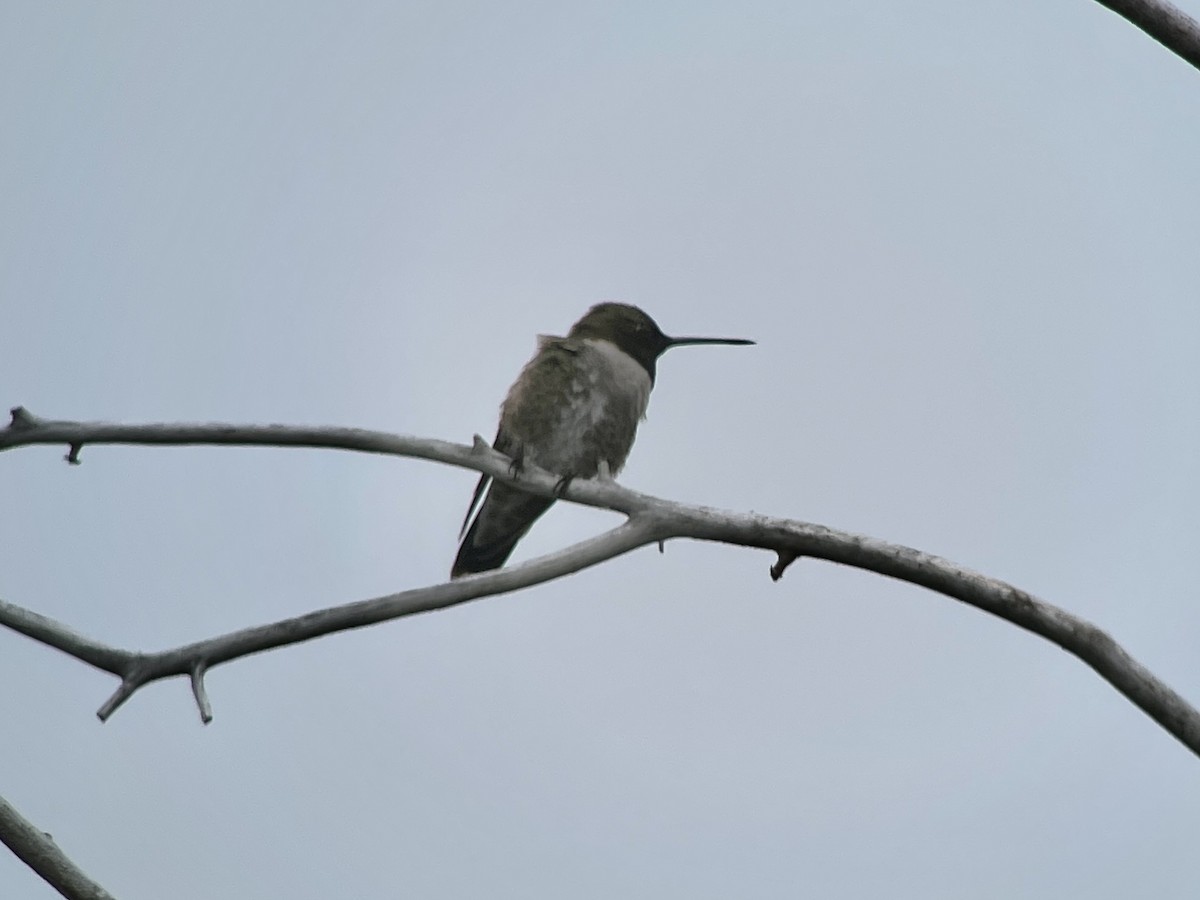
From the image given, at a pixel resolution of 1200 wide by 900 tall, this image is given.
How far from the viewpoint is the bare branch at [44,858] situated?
367 cm

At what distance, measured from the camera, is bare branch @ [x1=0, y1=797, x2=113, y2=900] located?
3.67 metres

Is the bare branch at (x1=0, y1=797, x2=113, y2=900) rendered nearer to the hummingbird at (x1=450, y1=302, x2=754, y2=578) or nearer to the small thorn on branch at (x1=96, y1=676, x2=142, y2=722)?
the small thorn on branch at (x1=96, y1=676, x2=142, y2=722)

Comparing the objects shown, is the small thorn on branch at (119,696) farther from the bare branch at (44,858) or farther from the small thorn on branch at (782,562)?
the small thorn on branch at (782,562)

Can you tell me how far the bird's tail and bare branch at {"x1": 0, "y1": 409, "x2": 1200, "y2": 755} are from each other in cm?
347

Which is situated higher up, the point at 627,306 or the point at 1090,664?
the point at 627,306

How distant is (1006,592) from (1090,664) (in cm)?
28

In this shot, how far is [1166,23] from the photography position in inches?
160

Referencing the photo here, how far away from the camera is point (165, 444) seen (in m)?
4.11

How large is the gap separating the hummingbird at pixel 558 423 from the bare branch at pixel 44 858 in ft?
12.0

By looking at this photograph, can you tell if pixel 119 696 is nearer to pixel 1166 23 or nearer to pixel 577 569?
pixel 577 569

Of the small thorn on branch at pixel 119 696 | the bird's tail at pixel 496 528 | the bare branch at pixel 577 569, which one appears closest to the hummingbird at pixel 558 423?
the bird's tail at pixel 496 528

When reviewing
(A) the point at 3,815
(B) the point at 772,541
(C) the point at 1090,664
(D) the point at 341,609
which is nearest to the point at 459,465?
(D) the point at 341,609

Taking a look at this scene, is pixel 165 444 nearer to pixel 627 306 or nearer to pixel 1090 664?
pixel 1090 664

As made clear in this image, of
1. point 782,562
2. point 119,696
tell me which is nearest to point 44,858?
point 119,696
